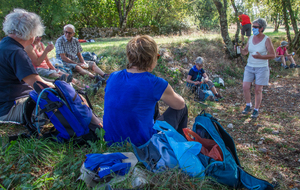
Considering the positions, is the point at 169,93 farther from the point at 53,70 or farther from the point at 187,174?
the point at 53,70

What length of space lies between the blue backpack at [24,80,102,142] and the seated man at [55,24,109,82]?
311 centimetres

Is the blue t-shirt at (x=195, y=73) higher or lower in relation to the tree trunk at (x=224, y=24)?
lower

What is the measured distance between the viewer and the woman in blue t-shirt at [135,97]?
210 cm

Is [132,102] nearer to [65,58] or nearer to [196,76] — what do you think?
[65,58]

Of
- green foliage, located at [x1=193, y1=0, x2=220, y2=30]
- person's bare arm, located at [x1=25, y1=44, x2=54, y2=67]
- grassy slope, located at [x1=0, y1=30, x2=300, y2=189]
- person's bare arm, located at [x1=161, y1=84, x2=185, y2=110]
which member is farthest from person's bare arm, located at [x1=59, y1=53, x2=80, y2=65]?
green foliage, located at [x1=193, y1=0, x2=220, y2=30]

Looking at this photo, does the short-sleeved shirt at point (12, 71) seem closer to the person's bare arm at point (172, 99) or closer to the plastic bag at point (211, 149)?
the person's bare arm at point (172, 99)

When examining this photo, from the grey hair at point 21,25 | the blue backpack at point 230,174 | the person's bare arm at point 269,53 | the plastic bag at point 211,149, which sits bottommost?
the blue backpack at point 230,174

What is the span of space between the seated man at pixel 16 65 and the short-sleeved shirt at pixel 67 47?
2.65 metres

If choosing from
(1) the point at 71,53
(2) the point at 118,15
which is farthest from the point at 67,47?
(2) the point at 118,15

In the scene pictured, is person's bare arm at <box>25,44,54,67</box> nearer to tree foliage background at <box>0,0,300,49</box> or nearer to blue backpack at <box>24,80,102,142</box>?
blue backpack at <box>24,80,102,142</box>

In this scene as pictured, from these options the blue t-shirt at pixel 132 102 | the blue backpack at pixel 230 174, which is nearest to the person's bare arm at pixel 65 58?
the blue t-shirt at pixel 132 102

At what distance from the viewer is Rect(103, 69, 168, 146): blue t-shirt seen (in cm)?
210

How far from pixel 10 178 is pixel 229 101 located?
5.88 metres

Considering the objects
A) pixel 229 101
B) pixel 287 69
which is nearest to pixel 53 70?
pixel 229 101
